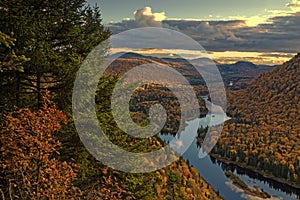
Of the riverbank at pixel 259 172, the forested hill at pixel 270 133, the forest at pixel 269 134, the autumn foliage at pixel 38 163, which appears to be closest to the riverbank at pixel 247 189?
the riverbank at pixel 259 172

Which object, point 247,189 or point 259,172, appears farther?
point 259,172

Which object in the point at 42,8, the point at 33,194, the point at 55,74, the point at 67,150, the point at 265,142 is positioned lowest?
the point at 265,142

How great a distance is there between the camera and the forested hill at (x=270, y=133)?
90312 mm

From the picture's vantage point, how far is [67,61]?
13242 millimetres

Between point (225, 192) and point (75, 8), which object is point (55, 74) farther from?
point (225, 192)

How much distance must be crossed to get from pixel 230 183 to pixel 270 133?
213 feet

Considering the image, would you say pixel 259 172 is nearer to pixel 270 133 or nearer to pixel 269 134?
pixel 269 134

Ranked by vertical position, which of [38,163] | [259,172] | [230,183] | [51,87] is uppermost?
[51,87]

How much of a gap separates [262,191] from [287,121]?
298 feet

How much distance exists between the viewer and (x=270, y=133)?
5379 inches

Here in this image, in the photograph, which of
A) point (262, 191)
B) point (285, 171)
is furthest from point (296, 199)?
point (285, 171)

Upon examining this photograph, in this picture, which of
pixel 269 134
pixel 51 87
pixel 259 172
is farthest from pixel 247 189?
pixel 51 87

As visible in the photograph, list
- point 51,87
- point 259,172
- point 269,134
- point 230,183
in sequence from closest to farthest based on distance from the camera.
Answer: point 51,87
point 230,183
point 259,172
point 269,134

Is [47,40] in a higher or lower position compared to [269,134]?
higher
